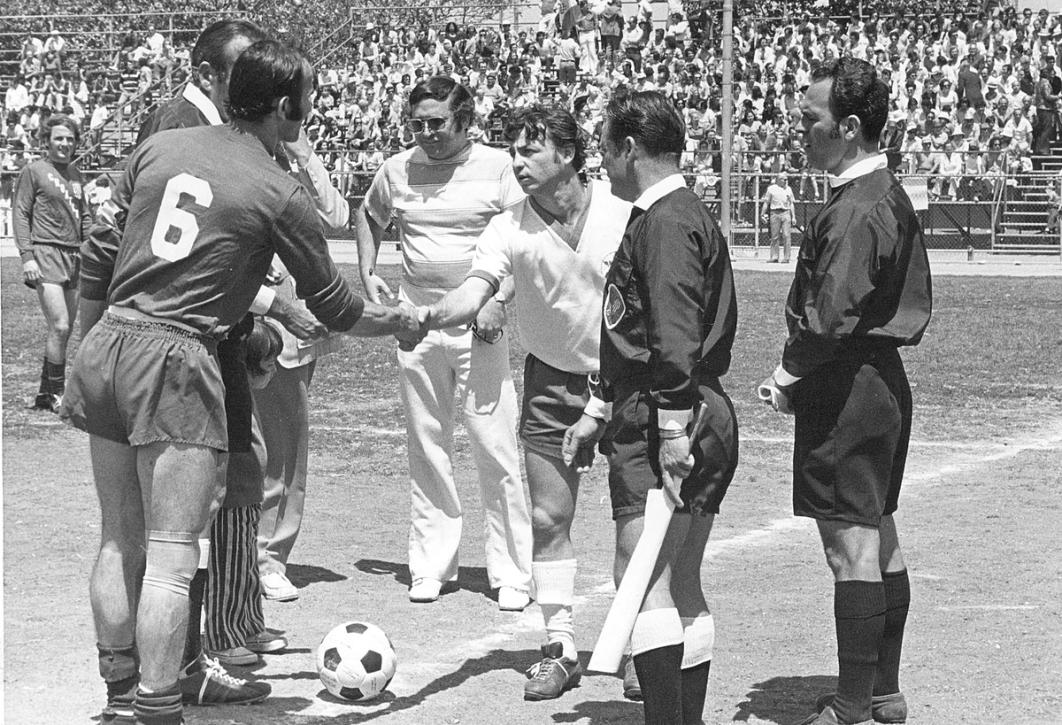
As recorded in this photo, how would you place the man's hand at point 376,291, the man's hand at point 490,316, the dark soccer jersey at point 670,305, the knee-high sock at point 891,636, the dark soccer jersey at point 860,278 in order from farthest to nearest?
the man's hand at point 376,291 → the man's hand at point 490,316 → the knee-high sock at point 891,636 → the dark soccer jersey at point 860,278 → the dark soccer jersey at point 670,305

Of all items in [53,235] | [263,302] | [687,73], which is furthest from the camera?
[687,73]

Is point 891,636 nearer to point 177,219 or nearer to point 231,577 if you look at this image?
point 231,577

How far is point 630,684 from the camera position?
18.3 ft

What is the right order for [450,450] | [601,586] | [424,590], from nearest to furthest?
[424,590]
[601,586]
[450,450]

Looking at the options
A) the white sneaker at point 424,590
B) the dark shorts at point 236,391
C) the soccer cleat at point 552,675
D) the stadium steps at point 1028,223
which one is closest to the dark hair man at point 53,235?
the white sneaker at point 424,590

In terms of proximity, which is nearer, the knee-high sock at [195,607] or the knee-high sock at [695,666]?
the knee-high sock at [695,666]

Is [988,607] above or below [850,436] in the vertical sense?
below

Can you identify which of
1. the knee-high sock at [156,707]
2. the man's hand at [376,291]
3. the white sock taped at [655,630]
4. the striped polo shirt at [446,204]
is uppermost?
the striped polo shirt at [446,204]

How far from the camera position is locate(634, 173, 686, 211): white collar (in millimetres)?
4781

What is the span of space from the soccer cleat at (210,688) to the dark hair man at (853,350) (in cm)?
208

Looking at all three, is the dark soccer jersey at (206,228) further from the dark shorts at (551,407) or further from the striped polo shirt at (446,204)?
the striped polo shirt at (446,204)

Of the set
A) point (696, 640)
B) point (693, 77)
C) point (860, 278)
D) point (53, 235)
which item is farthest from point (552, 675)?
point (693, 77)

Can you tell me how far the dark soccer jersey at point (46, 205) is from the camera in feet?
40.8

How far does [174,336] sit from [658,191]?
5.40ft
